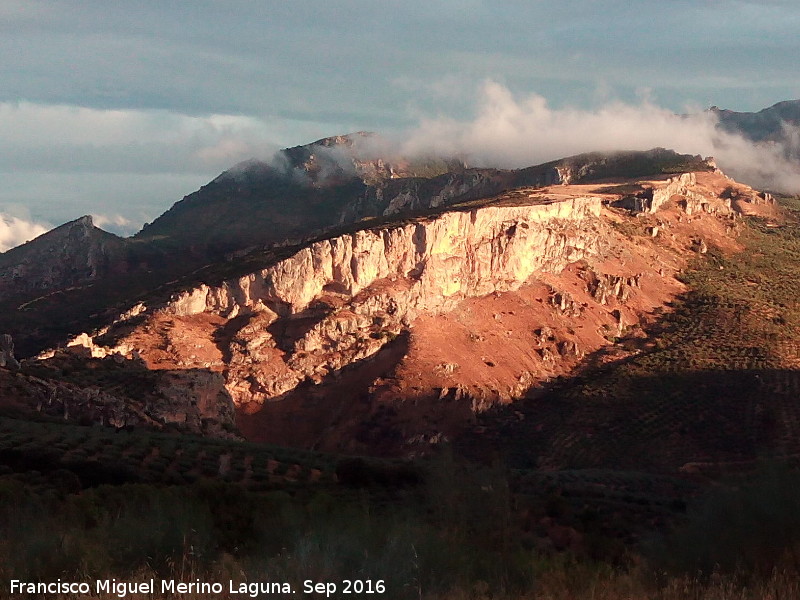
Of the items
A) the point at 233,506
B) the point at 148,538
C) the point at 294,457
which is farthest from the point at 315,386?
the point at 148,538

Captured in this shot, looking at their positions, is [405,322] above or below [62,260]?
below

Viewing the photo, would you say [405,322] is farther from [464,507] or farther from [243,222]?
[243,222]

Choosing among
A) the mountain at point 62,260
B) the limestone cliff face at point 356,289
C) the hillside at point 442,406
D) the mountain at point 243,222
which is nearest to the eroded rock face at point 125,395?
the hillside at point 442,406

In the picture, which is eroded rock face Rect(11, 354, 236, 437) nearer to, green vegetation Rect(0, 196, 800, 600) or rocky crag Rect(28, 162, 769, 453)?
green vegetation Rect(0, 196, 800, 600)

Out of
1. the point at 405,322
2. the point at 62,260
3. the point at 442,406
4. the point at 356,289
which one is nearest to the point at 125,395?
the point at 442,406

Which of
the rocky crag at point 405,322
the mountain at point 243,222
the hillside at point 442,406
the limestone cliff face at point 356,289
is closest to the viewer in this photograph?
the hillside at point 442,406

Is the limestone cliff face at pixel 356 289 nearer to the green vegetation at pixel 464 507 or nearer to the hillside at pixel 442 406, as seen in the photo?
the hillside at pixel 442 406

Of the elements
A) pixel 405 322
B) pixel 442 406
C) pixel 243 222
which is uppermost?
pixel 243 222

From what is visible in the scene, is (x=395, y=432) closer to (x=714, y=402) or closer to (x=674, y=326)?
(x=714, y=402)

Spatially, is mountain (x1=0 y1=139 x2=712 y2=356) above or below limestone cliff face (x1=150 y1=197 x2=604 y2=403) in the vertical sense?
above

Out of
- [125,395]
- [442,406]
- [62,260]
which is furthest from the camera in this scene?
[62,260]

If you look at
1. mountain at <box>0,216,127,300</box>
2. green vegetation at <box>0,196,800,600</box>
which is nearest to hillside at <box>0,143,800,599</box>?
green vegetation at <box>0,196,800,600</box>
